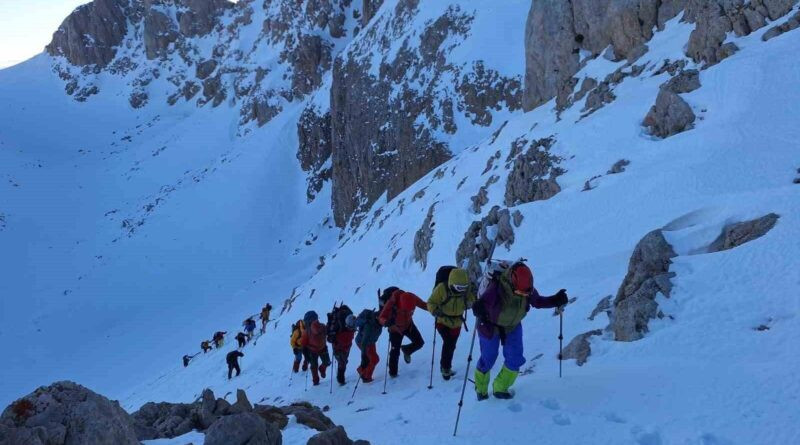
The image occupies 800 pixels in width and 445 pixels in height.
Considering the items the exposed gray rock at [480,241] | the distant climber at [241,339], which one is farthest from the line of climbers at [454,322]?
the distant climber at [241,339]

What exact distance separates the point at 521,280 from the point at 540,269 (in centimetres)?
557

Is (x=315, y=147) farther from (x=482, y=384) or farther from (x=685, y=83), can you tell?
(x=482, y=384)

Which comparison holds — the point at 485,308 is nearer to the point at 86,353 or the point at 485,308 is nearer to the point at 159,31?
the point at 86,353

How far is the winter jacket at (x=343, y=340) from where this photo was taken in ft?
35.2

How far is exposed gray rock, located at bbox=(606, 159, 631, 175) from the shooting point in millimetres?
13425

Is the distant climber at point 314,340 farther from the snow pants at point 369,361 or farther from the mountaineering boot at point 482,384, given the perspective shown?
the mountaineering boot at point 482,384

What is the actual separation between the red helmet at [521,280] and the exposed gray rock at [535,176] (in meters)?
9.44

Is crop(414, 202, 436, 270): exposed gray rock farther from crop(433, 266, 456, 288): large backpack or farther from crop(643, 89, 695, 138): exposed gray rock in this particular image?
crop(433, 266, 456, 288): large backpack

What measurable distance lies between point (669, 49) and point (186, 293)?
32350 mm

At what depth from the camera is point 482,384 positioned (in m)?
6.52

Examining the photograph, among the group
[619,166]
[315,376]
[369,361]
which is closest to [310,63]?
[619,166]

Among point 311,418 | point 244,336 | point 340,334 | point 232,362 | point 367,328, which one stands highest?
point 244,336

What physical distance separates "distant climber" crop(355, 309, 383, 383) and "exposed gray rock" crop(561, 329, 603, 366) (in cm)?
351

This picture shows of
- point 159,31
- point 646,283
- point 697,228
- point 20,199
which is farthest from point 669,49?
point 159,31
